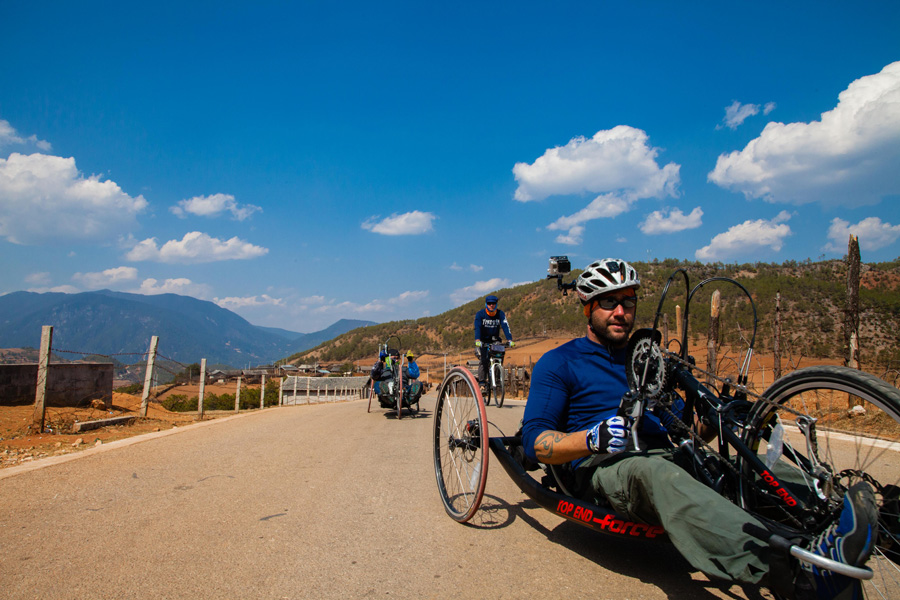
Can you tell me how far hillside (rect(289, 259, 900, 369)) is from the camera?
1118 inches

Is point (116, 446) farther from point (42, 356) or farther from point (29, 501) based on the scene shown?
point (42, 356)

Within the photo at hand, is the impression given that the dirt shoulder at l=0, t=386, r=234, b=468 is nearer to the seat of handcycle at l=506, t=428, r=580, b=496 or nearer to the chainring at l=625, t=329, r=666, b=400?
the seat of handcycle at l=506, t=428, r=580, b=496

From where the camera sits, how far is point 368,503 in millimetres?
3516

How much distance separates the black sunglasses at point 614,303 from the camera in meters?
2.76

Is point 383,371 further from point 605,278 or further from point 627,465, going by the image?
point 627,465

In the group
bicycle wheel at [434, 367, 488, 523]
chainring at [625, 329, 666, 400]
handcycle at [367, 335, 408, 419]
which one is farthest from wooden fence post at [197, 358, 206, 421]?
chainring at [625, 329, 666, 400]

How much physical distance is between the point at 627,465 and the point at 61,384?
13642 millimetres

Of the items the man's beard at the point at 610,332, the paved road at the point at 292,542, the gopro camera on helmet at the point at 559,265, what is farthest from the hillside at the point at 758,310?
the paved road at the point at 292,542

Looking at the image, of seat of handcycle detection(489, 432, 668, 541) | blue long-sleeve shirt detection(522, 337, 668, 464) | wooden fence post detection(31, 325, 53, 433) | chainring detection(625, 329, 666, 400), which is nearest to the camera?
seat of handcycle detection(489, 432, 668, 541)

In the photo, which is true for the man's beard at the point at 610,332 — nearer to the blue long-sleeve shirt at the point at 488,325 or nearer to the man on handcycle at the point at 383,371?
the blue long-sleeve shirt at the point at 488,325

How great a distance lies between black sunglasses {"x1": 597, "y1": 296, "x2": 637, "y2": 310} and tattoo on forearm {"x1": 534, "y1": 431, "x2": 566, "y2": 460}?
2.62ft

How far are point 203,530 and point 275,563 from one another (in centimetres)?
75

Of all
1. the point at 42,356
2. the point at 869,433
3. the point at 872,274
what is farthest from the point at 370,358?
the point at 869,433

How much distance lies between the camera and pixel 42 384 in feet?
25.3
